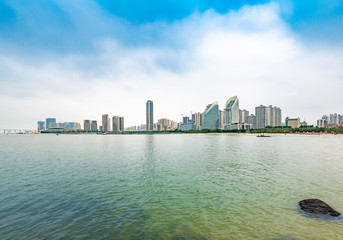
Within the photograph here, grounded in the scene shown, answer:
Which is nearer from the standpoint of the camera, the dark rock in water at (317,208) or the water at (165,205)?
the water at (165,205)

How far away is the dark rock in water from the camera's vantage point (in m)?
17.2

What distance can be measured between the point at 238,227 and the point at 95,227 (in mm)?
12791

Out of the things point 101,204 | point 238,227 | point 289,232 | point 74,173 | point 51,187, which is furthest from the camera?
point 74,173

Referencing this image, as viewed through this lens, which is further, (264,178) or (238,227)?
(264,178)

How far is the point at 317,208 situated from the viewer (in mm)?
17812

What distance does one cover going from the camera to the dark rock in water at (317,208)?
677 inches

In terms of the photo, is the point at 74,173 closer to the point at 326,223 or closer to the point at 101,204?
the point at 101,204

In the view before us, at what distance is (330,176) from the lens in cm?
3155

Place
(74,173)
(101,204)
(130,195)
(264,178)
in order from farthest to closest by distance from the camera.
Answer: (74,173)
(264,178)
(130,195)
(101,204)

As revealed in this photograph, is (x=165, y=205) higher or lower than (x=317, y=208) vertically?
lower

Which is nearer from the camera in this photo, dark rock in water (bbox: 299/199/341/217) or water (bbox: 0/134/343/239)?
water (bbox: 0/134/343/239)

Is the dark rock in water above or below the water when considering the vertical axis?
above

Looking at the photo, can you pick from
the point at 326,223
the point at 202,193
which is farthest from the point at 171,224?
the point at 326,223

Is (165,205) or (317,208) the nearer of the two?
(317,208)
